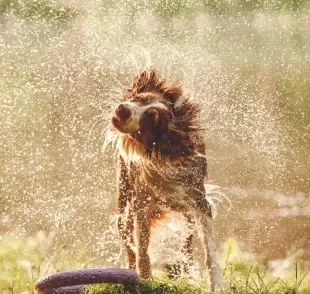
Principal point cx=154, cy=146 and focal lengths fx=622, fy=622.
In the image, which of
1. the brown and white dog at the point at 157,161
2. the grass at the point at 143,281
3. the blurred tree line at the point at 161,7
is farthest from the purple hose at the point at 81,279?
the blurred tree line at the point at 161,7

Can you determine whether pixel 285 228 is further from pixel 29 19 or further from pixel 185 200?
pixel 29 19

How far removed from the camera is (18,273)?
2.43 m

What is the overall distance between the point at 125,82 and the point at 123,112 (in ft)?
4.06

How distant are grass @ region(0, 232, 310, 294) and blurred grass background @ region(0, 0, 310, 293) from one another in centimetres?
58

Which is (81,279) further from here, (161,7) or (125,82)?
(161,7)

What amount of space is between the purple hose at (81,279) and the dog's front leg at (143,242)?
57cm

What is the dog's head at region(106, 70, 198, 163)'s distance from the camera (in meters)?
2.28

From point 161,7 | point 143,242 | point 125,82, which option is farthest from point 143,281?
point 161,7

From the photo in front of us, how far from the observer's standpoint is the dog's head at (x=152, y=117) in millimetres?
2279

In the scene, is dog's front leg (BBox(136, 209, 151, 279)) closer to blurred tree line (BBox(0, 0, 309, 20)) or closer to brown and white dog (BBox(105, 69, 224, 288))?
brown and white dog (BBox(105, 69, 224, 288))

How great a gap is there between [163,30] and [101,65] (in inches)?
23.6

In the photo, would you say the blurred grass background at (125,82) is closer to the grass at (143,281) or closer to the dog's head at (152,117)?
the grass at (143,281)

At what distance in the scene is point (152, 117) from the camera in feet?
7.55

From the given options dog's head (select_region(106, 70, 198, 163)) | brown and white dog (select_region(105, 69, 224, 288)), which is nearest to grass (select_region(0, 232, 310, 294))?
brown and white dog (select_region(105, 69, 224, 288))
